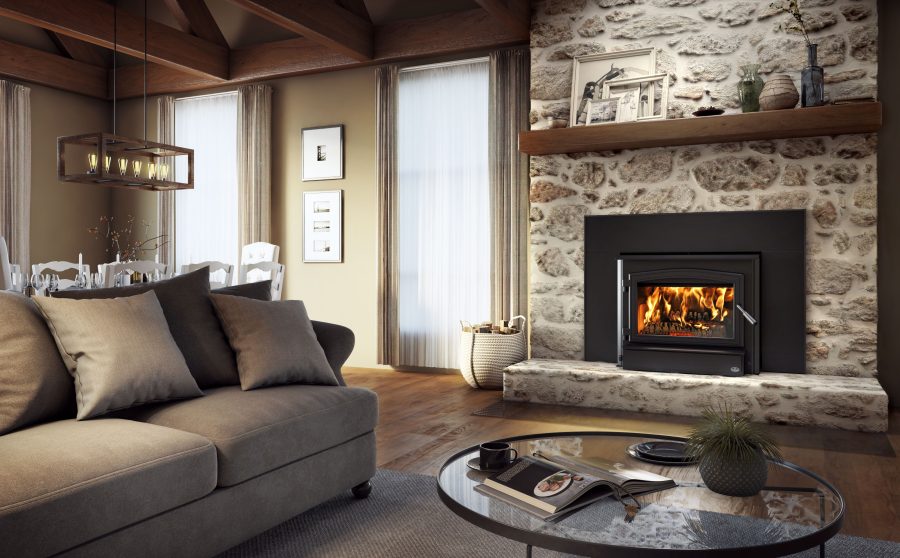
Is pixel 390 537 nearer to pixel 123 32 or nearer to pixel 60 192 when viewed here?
pixel 123 32

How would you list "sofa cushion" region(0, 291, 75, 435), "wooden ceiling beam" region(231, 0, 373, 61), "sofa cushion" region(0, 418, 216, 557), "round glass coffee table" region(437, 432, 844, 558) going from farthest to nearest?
"wooden ceiling beam" region(231, 0, 373, 61), "sofa cushion" region(0, 291, 75, 435), "sofa cushion" region(0, 418, 216, 557), "round glass coffee table" region(437, 432, 844, 558)

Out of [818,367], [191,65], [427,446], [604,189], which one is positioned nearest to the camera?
[427,446]

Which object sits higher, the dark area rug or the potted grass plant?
the potted grass plant

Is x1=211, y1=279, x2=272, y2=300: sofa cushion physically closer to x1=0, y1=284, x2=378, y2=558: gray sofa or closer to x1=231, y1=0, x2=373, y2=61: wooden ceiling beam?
x1=0, y1=284, x2=378, y2=558: gray sofa

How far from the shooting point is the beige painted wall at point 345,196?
654cm

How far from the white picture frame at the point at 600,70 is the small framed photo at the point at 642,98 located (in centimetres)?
6

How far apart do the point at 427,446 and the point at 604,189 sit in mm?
2345

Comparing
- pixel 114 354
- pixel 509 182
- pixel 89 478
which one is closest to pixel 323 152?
pixel 509 182

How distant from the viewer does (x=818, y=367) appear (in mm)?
4617

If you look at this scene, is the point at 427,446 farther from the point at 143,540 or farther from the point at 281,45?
the point at 281,45

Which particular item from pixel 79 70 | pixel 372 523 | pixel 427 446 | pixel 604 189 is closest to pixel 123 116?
pixel 79 70

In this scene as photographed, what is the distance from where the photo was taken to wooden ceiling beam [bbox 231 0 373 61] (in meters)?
5.19

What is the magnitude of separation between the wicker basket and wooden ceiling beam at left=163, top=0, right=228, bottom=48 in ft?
12.5

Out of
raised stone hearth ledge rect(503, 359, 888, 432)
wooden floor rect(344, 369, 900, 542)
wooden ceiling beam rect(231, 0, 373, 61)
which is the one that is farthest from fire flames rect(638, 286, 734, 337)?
wooden ceiling beam rect(231, 0, 373, 61)
